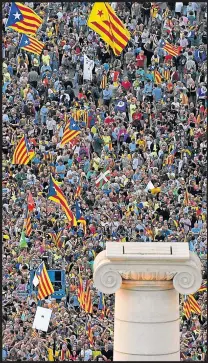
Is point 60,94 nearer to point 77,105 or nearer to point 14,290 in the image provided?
point 77,105

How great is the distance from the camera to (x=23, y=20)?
116 ft

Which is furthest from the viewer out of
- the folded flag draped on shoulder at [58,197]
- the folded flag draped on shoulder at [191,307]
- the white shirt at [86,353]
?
the folded flag draped on shoulder at [58,197]

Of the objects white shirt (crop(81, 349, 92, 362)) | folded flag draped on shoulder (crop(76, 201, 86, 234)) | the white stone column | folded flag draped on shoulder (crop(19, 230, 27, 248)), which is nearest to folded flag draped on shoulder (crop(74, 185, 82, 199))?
folded flag draped on shoulder (crop(76, 201, 86, 234))

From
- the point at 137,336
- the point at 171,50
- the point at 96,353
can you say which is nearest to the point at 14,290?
the point at 96,353

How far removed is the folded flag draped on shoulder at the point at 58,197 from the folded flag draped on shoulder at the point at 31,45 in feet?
12.3

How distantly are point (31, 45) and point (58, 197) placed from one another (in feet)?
14.3

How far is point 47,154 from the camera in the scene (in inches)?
1368

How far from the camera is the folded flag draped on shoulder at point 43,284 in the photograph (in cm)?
3219

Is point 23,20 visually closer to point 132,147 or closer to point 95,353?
point 132,147

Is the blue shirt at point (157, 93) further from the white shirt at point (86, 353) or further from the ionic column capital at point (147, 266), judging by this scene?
the ionic column capital at point (147, 266)

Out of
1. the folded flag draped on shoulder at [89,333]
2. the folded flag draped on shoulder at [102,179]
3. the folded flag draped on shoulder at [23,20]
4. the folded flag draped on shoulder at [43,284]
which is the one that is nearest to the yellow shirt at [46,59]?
the folded flag draped on shoulder at [23,20]

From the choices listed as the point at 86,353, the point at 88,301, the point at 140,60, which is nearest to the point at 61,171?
the point at 140,60

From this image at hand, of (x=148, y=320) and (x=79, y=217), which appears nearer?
(x=148, y=320)

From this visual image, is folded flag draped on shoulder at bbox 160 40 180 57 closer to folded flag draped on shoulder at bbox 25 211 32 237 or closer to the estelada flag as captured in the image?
the estelada flag
